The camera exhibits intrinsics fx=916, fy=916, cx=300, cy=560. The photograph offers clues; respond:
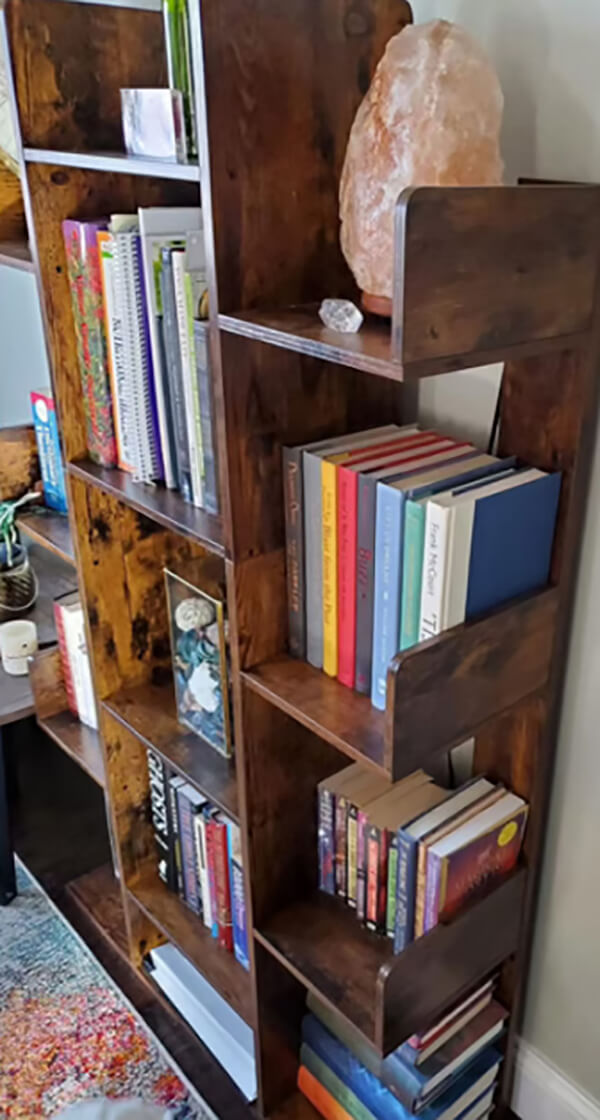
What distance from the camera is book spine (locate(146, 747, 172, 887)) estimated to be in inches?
62.0

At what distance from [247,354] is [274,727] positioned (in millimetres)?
497

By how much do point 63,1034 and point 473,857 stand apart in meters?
0.94

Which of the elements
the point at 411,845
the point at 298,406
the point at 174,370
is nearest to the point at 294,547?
the point at 298,406

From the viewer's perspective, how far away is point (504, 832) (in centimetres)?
118

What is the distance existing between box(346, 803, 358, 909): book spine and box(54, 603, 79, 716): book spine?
0.71 m

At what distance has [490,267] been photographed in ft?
2.64

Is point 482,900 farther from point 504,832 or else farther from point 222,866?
Result: point 222,866

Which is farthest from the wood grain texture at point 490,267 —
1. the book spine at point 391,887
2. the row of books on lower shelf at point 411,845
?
the book spine at point 391,887

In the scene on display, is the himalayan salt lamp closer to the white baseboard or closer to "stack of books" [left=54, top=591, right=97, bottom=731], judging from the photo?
"stack of books" [left=54, top=591, right=97, bottom=731]

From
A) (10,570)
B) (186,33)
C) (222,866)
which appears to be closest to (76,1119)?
(222,866)

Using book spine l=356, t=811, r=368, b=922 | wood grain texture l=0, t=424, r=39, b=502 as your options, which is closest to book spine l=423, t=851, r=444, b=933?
book spine l=356, t=811, r=368, b=922

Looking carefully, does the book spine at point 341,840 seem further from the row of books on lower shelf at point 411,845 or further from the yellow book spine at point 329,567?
the yellow book spine at point 329,567

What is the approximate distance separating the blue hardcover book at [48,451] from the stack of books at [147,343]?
0.39m

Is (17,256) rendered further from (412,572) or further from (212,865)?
(212,865)
